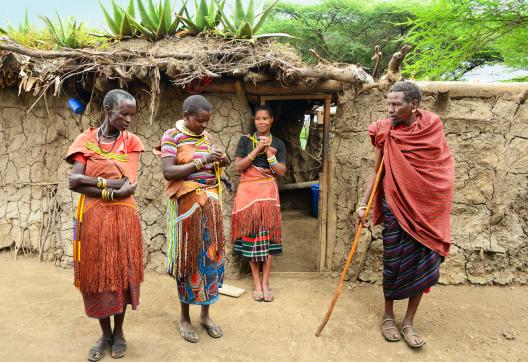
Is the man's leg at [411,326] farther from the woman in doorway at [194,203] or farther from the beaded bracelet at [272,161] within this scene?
the beaded bracelet at [272,161]

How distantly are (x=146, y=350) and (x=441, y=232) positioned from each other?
7.54 ft

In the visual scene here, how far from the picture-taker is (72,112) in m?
4.75

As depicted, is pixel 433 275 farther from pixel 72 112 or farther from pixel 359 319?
pixel 72 112

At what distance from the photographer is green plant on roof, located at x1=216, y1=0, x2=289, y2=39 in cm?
430

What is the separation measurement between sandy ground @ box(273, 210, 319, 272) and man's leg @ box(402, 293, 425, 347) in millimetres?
1809

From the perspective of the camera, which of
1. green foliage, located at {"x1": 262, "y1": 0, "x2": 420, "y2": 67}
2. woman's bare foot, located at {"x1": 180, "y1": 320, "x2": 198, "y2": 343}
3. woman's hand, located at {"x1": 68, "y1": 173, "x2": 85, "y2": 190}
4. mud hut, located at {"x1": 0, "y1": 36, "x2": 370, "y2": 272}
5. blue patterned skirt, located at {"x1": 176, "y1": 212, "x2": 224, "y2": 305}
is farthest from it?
green foliage, located at {"x1": 262, "y1": 0, "x2": 420, "y2": 67}

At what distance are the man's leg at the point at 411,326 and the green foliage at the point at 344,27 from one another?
11.9 meters

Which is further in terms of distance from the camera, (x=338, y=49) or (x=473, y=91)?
(x=338, y=49)

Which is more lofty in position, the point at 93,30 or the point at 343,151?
the point at 93,30

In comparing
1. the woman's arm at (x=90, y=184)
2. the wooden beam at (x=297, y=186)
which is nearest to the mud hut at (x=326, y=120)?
the woman's arm at (x=90, y=184)

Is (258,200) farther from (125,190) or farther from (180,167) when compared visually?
(125,190)

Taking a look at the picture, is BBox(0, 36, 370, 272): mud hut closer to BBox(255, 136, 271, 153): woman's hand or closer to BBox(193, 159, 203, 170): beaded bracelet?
BBox(255, 136, 271, 153): woman's hand

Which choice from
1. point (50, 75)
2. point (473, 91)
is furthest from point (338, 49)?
point (50, 75)

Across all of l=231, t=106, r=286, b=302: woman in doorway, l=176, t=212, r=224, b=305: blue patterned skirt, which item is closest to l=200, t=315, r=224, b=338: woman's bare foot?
l=176, t=212, r=224, b=305: blue patterned skirt
